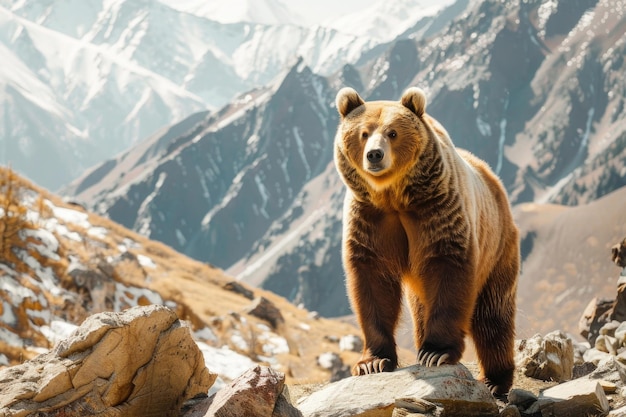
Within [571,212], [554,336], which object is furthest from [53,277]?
[571,212]

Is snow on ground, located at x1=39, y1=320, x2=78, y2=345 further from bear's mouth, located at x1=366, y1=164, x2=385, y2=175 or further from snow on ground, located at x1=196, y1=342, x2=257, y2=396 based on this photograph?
bear's mouth, located at x1=366, y1=164, x2=385, y2=175

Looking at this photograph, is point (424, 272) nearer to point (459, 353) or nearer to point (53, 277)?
point (459, 353)

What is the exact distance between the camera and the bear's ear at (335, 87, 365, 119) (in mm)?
8672

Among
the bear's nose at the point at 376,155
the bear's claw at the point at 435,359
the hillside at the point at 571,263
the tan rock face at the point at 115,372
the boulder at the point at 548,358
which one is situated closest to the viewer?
the tan rock face at the point at 115,372

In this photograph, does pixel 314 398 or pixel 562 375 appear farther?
pixel 562 375

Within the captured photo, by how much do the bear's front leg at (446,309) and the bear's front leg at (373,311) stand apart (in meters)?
0.56

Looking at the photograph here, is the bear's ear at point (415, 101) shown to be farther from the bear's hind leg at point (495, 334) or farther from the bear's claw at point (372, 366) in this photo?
the bear's claw at point (372, 366)

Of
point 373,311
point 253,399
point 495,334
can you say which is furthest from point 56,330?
point 253,399

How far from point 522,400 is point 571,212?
20342 cm

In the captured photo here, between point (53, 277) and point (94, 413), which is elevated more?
point (94, 413)

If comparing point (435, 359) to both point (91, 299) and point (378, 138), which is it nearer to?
point (378, 138)

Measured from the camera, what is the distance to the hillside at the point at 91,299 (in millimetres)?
19958

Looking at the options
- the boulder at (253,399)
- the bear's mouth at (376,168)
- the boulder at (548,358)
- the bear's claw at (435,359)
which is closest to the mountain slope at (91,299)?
the boulder at (548,358)

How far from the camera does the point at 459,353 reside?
7.75 metres
